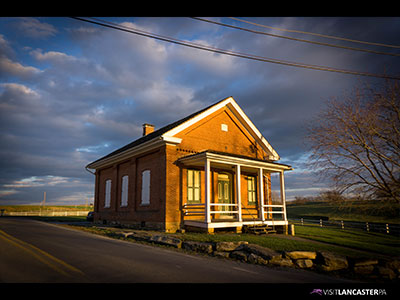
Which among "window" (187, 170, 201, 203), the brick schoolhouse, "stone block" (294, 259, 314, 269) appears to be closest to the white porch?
the brick schoolhouse

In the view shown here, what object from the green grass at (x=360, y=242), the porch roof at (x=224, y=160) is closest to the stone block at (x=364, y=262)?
the green grass at (x=360, y=242)

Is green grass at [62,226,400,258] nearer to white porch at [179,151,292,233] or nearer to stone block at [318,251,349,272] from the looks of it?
white porch at [179,151,292,233]

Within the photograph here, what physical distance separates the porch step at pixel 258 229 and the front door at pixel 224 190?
2.60 metres

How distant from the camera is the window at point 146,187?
16781 mm

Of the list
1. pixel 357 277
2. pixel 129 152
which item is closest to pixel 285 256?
pixel 357 277

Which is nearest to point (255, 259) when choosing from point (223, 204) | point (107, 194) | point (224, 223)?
point (224, 223)

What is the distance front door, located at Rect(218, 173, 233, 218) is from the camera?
17.6 meters

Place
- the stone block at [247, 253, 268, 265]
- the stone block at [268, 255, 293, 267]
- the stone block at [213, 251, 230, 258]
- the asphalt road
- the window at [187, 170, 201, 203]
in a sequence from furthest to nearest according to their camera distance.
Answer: the window at [187, 170, 201, 203] → the stone block at [213, 251, 230, 258] → the stone block at [247, 253, 268, 265] → the stone block at [268, 255, 293, 267] → the asphalt road

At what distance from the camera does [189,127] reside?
1702 centimetres

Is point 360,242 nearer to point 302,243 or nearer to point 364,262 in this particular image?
point 302,243

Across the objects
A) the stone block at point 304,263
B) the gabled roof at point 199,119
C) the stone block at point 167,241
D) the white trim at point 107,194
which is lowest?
the stone block at point 304,263

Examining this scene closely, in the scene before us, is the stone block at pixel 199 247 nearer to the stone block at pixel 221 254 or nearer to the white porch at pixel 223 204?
the stone block at pixel 221 254

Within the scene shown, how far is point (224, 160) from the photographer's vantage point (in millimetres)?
14750
